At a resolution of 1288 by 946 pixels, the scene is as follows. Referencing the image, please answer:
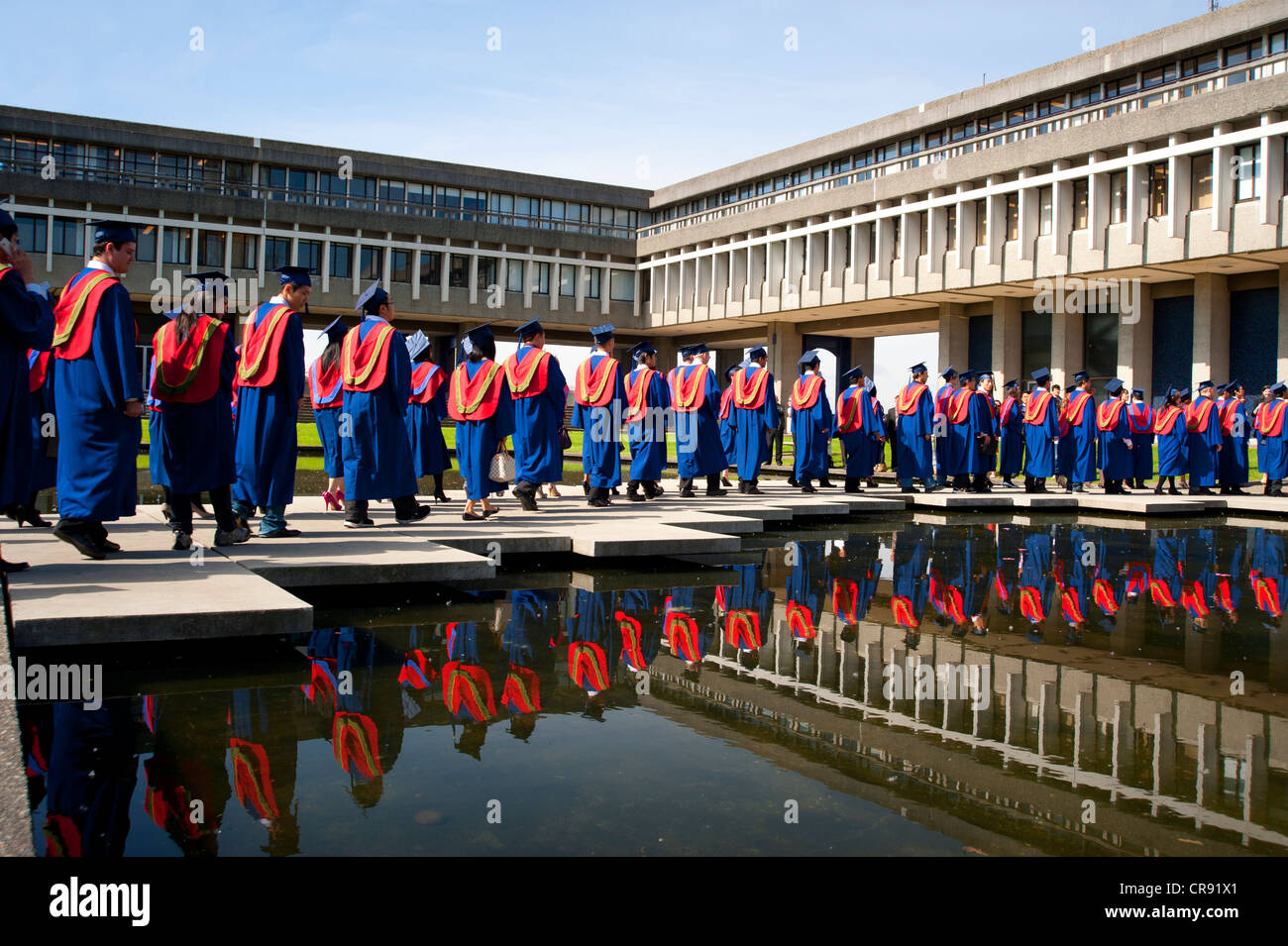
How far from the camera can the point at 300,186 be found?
2048 inches

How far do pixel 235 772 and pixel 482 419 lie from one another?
264 inches

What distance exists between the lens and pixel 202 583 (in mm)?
5262

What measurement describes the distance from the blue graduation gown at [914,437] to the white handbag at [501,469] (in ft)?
30.3

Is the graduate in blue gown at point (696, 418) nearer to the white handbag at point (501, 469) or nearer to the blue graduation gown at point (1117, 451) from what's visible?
the white handbag at point (501, 469)

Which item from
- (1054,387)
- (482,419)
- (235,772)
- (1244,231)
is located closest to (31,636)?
(235,772)

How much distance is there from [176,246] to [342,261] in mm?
6572

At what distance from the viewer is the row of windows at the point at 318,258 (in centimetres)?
4134

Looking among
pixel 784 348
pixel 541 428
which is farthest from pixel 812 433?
pixel 784 348

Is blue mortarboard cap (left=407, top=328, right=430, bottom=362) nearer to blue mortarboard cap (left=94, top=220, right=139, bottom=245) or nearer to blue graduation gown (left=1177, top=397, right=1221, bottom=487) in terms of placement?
blue mortarboard cap (left=94, top=220, right=139, bottom=245)

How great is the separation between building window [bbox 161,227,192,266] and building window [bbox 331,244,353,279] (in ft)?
18.7

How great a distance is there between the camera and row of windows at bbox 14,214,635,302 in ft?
136

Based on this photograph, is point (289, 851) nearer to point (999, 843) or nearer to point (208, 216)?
point (999, 843)

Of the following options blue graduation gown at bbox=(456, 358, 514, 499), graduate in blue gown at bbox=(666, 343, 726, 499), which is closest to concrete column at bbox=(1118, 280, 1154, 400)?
graduate in blue gown at bbox=(666, 343, 726, 499)
